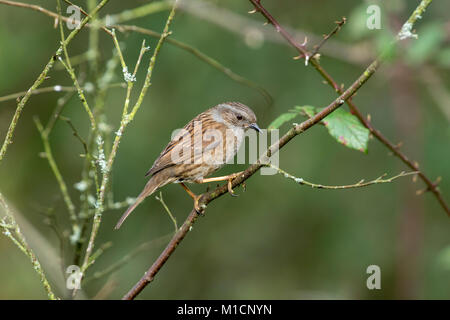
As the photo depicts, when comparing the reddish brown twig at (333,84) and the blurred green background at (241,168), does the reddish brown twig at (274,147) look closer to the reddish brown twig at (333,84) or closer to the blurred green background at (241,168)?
the reddish brown twig at (333,84)

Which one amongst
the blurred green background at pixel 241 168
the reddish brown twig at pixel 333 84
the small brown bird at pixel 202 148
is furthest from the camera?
the blurred green background at pixel 241 168

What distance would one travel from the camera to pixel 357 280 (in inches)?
286

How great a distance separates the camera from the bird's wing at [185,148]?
4586 mm

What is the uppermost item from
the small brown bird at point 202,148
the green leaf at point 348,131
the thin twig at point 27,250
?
the small brown bird at point 202,148

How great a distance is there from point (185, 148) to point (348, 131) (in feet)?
5.29

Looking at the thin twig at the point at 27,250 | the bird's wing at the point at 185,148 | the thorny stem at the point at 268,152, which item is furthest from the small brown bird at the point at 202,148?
the thin twig at the point at 27,250

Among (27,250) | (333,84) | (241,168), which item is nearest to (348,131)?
(333,84)

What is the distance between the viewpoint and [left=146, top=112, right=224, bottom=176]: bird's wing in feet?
15.0

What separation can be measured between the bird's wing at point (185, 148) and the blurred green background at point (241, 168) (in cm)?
170

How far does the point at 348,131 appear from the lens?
3.50 meters

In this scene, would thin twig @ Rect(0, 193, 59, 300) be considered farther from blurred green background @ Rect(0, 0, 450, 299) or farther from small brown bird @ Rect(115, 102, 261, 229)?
blurred green background @ Rect(0, 0, 450, 299)

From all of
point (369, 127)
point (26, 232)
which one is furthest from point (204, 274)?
point (369, 127)
